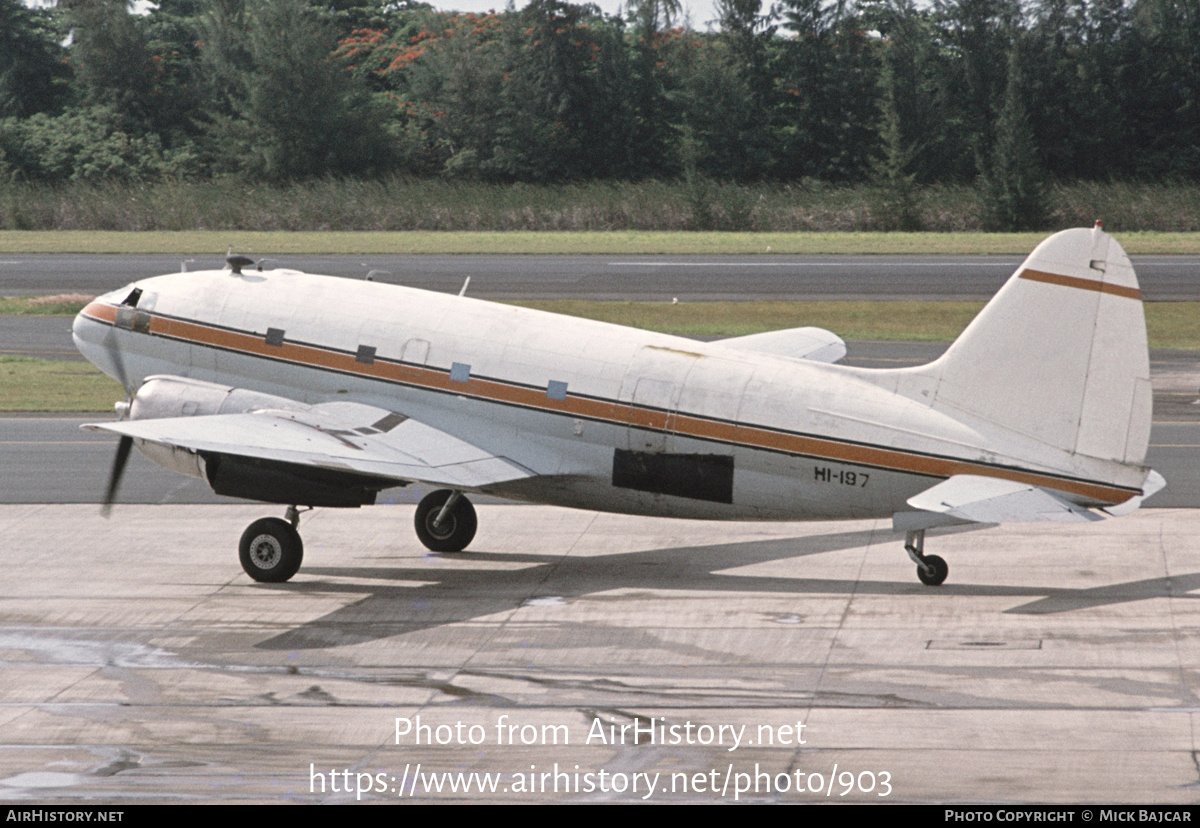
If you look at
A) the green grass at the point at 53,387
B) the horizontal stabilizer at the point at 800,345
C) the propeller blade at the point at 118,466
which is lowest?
the green grass at the point at 53,387

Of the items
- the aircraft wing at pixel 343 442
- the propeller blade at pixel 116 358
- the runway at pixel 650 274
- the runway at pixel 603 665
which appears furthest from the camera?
the runway at pixel 650 274

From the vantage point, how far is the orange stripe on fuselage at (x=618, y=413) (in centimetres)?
1712

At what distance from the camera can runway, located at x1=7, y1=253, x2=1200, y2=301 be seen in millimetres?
50000

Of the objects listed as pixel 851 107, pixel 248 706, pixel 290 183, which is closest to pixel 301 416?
pixel 248 706

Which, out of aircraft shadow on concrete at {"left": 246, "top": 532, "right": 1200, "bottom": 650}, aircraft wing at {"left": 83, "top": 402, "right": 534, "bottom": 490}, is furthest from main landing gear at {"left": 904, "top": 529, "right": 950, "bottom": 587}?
aircraft wing at {"left": 83, "top": 402, "right": 534, "bottom": 490}

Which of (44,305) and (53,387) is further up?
(44,305)

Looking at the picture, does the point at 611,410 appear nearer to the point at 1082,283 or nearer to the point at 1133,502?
the point at 1082,283

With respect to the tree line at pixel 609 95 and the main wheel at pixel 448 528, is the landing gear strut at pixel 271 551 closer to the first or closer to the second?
the main wheel at pixel 448 528

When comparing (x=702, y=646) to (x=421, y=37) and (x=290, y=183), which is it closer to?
(x=290, y=183)

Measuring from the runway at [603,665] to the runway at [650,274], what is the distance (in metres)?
28.8

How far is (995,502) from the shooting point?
646 inches

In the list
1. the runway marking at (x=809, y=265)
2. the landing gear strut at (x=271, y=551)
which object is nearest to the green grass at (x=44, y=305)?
the runway marking at (x=809, y=265)

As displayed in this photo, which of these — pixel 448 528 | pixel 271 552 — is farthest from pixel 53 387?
pixel 271 552

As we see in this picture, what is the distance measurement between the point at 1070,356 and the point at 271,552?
10.4 meters
